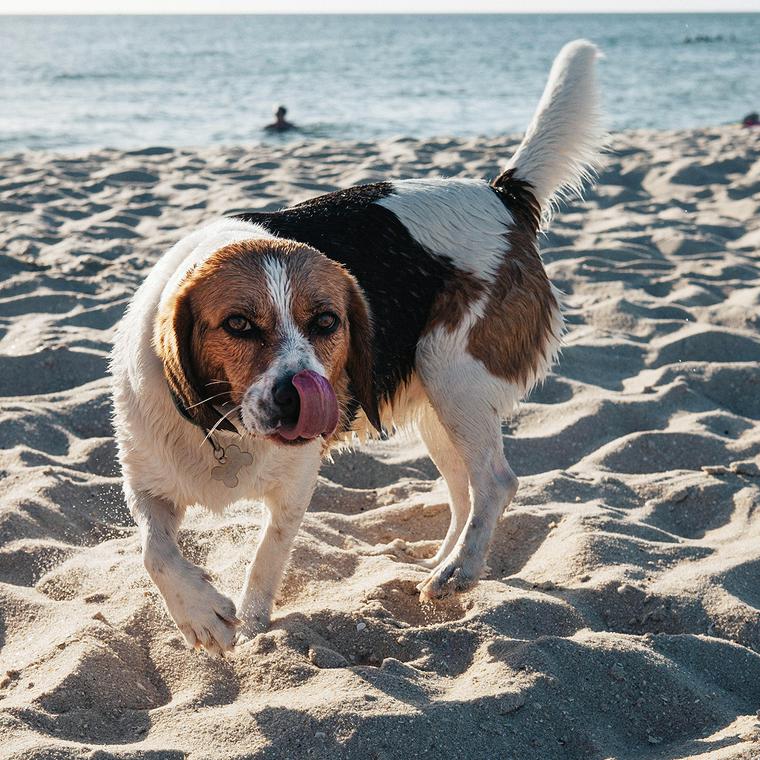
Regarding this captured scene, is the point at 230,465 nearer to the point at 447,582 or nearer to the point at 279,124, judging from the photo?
the point at 447,582

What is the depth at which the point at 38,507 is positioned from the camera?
407 cm

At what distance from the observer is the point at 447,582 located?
3523 millimetres

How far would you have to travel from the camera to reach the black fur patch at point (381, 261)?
3654mm

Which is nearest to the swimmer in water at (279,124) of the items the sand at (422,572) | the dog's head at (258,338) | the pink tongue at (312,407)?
the sand at (422,572)

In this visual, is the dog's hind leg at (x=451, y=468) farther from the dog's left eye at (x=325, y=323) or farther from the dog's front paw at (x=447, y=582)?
the dog's left eye at (x=325, y=323)

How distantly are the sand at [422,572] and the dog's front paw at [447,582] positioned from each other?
0.05 meters

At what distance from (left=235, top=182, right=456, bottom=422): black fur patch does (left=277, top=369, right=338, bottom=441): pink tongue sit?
758 mm

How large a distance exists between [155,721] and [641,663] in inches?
58.0

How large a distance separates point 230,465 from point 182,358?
1.48ft

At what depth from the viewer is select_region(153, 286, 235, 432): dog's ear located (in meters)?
2.98

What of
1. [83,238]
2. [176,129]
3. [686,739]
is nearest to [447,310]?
[686,739]

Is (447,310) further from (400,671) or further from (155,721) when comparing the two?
(155,721)

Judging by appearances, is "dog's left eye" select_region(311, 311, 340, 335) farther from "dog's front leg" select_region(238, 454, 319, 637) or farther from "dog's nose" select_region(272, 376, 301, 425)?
"dog's front leg" select_region(238, 454, 319, 637)

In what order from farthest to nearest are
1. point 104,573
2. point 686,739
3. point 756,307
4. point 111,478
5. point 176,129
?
point 176,129
point 756,307
point 111,478
point 104,573
point 686,739
